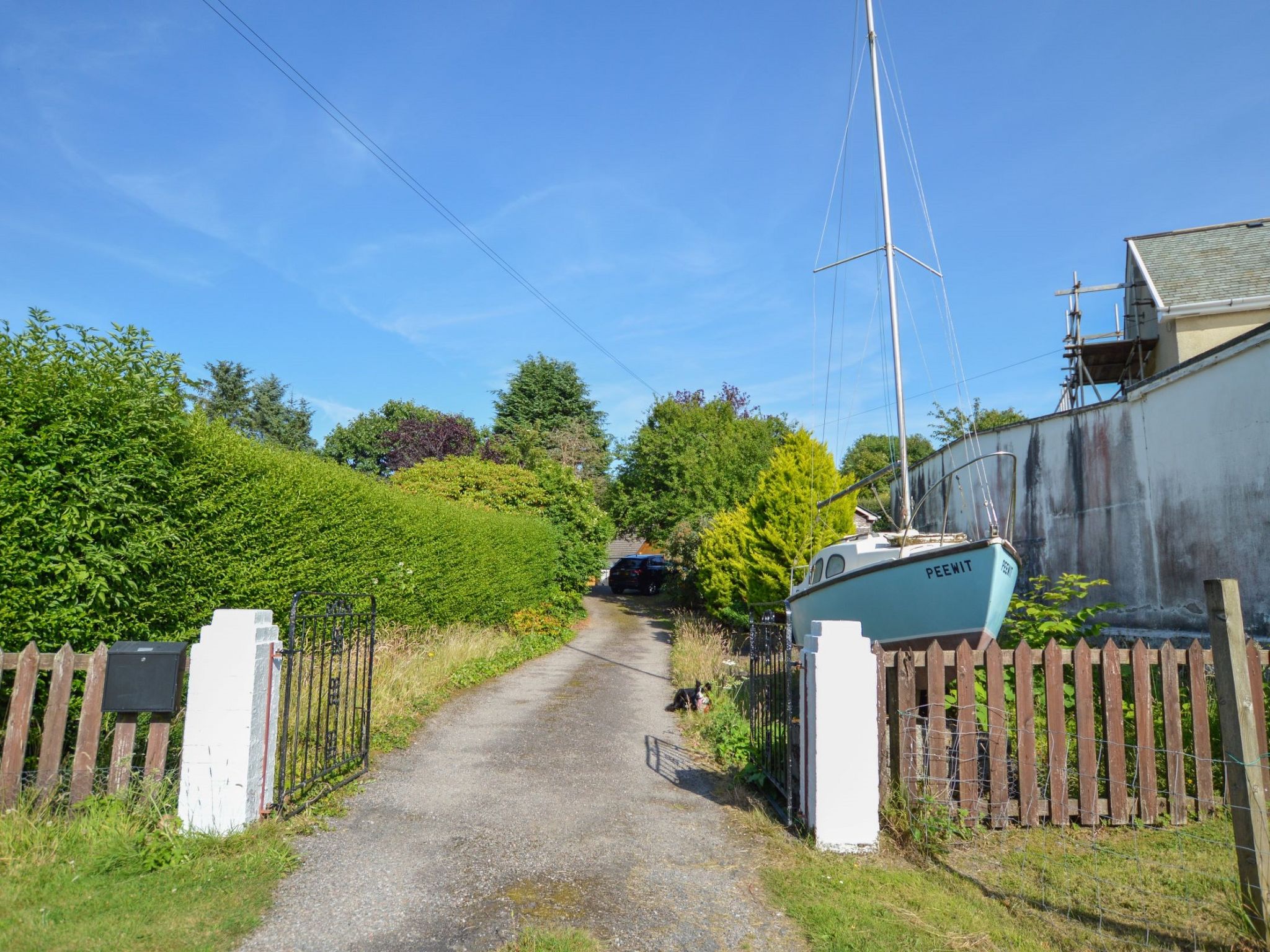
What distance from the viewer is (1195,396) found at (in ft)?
31.7

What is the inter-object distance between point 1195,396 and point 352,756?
1076 cm

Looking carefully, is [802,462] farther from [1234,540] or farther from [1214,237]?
[1214,237]

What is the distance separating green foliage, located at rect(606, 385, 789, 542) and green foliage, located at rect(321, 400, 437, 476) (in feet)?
72.1

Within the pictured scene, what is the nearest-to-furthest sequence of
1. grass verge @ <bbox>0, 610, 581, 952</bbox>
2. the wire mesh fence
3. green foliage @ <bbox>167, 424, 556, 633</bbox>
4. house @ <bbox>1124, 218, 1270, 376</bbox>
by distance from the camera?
1. grass verge @ <bbox>0, 610, 581, 952</bbox>
2. the wire mesh fence
3. green foliage @ <bbox>167, 424, 556, 633</bbox>
4. house @ <bbox>1124, 218, 1270, 376</bbox>

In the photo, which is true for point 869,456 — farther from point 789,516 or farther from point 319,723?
point 319,723

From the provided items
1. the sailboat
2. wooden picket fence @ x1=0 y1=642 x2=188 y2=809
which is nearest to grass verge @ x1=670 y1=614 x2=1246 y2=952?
the sailboat

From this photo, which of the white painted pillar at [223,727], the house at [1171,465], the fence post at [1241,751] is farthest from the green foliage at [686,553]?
the fence post at [1241,751]

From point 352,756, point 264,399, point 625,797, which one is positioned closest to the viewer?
point 625,797

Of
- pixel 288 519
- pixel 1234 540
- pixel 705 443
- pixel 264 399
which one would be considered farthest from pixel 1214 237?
pixel 264 399

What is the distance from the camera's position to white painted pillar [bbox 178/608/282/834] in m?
4.93

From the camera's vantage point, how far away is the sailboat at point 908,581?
8.34 m

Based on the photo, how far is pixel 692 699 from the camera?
10.4m

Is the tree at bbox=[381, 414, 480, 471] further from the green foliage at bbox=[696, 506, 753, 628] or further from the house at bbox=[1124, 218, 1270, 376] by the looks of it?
the house at bbox=[1124, 218, 1270, 376]

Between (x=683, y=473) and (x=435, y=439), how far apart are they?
15.9 m
